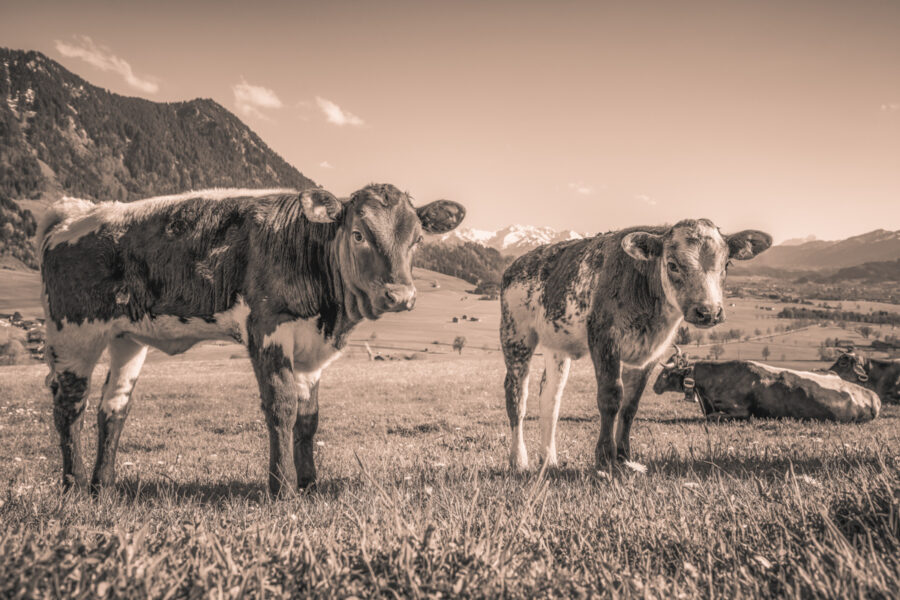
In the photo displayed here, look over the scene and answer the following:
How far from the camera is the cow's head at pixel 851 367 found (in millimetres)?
18641

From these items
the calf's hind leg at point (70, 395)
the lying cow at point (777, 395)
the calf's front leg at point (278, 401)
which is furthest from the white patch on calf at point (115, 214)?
the lying cow at point (777, 395)

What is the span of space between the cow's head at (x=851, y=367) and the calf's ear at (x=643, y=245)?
1536 centimetres

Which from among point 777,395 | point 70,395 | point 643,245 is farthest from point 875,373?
point 70,395

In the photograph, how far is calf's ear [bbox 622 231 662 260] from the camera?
7.08 m

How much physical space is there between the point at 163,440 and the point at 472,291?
551 ft

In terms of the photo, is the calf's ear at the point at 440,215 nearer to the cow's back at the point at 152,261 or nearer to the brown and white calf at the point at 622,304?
the cow's back at the point at 152,261

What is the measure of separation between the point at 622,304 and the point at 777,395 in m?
9.38

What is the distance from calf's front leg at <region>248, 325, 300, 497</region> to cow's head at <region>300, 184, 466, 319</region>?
0.87 meters

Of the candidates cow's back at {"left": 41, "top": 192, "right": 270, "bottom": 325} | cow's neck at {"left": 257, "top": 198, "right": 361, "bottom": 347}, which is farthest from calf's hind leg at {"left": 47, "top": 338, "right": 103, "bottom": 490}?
cow's neck at {"left": 257, "top": 198, "right": 361, "bottom": 347}

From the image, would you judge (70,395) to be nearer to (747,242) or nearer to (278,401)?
(278,401)

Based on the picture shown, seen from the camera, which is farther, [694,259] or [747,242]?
[747,242]

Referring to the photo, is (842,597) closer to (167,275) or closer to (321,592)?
(321,592)

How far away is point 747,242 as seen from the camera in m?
7.41

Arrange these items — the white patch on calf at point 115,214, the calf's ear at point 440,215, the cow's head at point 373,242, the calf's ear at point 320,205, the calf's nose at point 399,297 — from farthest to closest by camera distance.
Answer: the white patch on calf at point 115,214 < the calf's ear at point 440,215 < the calf's ear at point 320,205 < the cow's head at point 373,242 < the calf's nose at point 399,297
